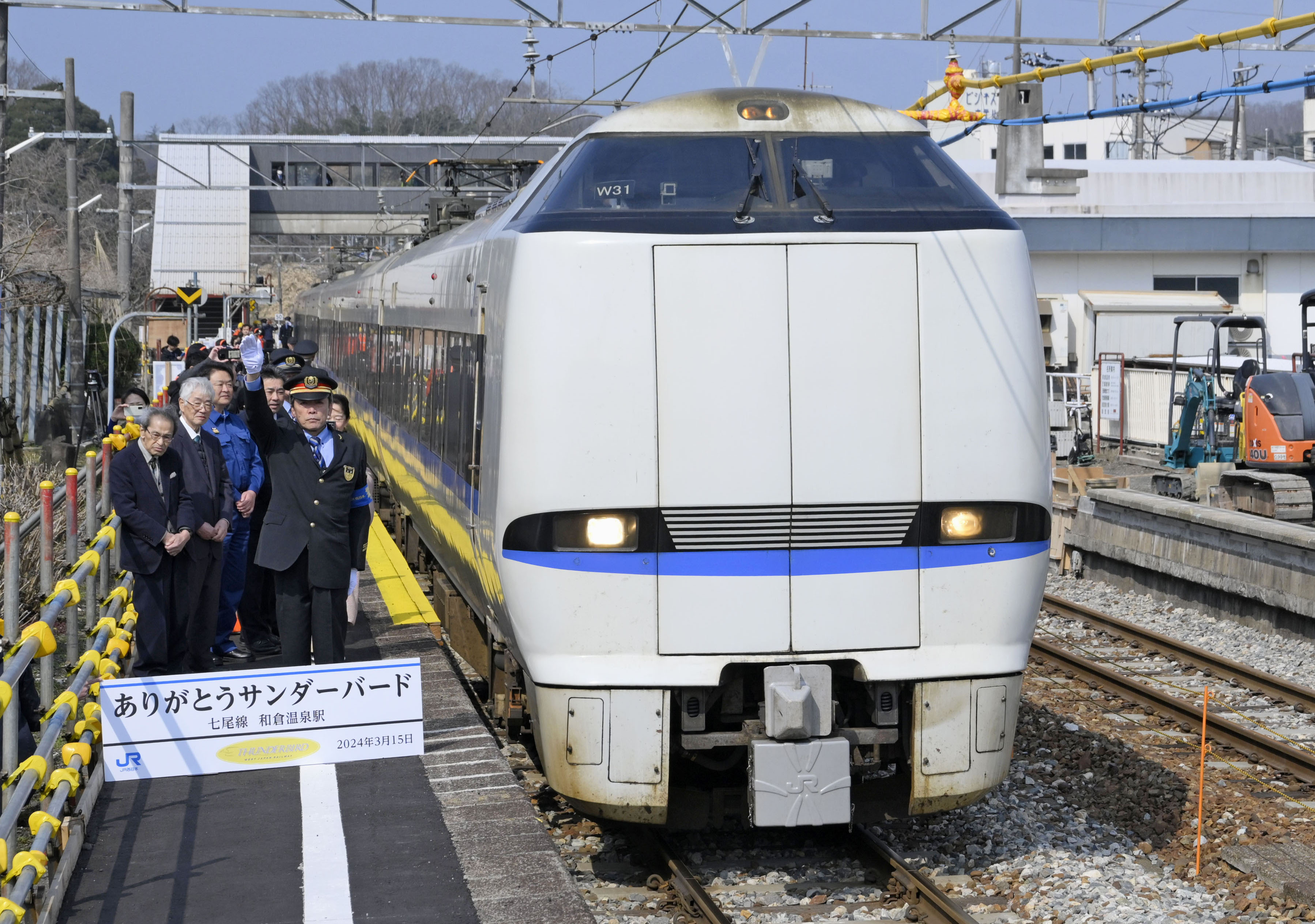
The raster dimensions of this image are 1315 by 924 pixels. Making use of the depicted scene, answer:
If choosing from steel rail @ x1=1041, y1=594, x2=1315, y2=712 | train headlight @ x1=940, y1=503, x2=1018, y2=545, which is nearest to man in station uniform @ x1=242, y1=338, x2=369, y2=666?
train headlight @ x1=940, y1=503, x2=1018, y2=545

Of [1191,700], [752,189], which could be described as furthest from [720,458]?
[1191,700]

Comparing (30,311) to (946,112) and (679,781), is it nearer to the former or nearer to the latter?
(946,112)

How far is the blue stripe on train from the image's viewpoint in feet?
18.5

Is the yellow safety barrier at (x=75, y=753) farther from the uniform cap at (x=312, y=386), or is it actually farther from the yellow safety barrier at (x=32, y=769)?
the uniform cap at (x=312, y=386)

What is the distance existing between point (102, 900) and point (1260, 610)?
11912 millimetres

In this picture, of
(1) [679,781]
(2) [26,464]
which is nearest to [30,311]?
(2) [26,464]

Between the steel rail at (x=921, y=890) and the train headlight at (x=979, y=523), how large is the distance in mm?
1454

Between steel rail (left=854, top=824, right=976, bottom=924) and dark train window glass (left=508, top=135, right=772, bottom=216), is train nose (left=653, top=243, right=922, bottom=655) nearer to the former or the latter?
dark train window glass (left=508, top=135, right=772, bottom=216)

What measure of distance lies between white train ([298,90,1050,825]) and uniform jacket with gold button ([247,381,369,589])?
1.42 meters

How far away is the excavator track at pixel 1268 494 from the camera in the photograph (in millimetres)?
16328

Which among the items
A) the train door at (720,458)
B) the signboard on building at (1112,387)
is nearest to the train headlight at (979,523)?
the train door at (720,458)

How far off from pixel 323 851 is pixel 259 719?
26.0 inches

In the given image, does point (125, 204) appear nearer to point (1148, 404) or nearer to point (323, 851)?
point (1148, 404)

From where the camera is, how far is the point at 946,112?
1539 cm
